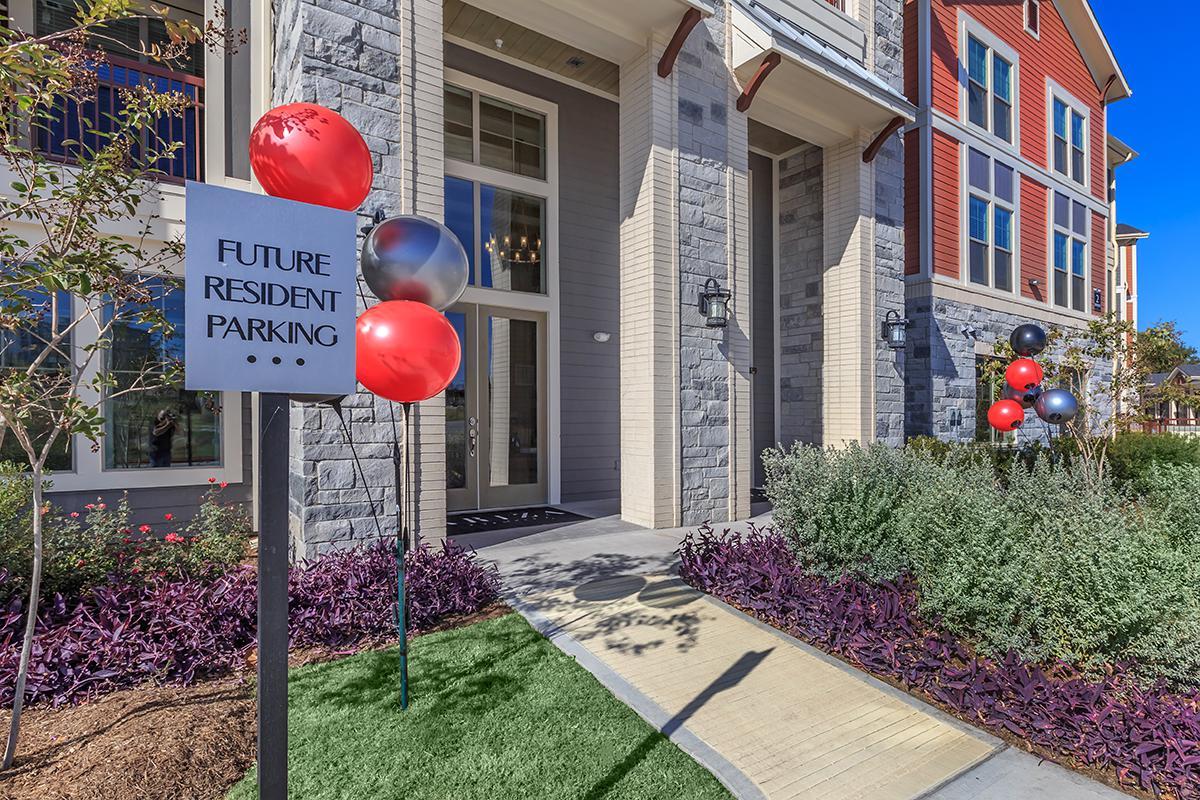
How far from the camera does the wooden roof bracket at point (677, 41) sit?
626 centimetres

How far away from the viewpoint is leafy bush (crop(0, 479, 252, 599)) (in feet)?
11.8

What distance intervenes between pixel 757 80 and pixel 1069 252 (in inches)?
446

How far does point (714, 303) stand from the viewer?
671cm

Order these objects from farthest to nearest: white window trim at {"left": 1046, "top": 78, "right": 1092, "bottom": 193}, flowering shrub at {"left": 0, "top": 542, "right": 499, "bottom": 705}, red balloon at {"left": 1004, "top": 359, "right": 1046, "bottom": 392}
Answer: white window trim at {"left": 1046, "top": 78, "right": 1092, "bottom": 193}
red balloon at {"left": 1004, "top": 359, "right": 1046, "bottom": 392}
flowering shrub at {"left": 0, "top": 542, "right": 499, "bottom": 705}

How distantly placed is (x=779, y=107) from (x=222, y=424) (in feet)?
26.0

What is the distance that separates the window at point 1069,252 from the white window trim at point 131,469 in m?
16.0

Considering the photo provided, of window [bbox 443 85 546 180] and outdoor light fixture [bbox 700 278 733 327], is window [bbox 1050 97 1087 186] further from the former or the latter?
window [bbox 443 85 546 180]

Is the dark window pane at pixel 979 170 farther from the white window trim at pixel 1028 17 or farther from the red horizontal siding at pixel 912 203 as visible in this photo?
the white window trim at pixel 1028 17

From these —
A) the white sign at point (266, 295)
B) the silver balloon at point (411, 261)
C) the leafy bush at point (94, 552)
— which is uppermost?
the silver balloon at point (411, 261)

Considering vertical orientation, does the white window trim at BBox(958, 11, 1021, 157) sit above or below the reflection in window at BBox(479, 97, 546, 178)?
above

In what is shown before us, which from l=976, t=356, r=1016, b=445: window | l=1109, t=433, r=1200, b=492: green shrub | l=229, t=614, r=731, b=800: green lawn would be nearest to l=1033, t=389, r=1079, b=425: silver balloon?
l=1109, t=433, r=1200, b=492: green shrub

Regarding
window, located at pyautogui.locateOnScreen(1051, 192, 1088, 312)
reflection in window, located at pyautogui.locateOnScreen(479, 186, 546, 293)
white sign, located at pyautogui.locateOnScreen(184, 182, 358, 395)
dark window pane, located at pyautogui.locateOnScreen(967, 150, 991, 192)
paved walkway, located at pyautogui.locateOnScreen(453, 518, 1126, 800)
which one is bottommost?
paved walkway, located at pyautogui.locateOnScreen(453, 518, 1126, 800)

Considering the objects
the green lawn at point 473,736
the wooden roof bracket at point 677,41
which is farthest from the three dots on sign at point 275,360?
the wooden roof bracket at point 677,41

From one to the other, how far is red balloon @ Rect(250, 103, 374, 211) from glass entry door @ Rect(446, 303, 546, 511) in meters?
4.83
